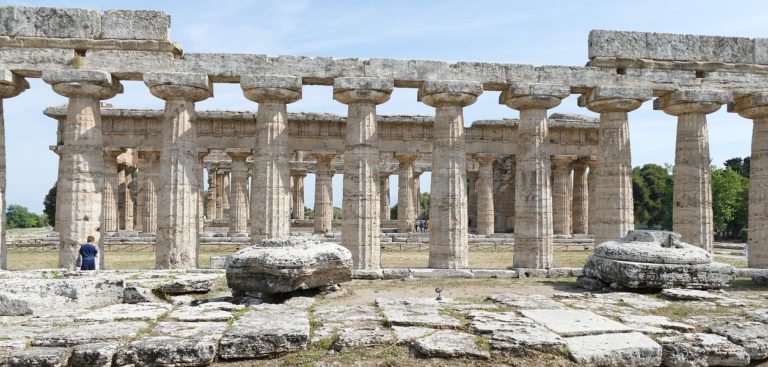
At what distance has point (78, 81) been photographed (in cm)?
1600

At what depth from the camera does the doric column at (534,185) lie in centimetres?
1764

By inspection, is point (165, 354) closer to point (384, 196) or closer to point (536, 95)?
point (536, 95)

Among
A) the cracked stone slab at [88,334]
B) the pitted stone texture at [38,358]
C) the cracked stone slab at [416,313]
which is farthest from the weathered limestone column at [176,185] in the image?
the pitted stone texture at [38,358]

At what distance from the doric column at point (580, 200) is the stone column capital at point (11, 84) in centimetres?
2935

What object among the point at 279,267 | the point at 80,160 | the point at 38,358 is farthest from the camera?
the point at 80,160

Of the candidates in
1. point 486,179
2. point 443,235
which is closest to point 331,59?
point 443,235

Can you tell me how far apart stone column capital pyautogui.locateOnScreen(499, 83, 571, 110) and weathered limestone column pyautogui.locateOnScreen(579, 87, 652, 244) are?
1.18 metres

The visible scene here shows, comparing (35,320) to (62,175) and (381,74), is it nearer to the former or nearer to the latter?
(62,175)

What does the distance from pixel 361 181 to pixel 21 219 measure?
3262 inches

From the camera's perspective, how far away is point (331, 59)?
1703cm

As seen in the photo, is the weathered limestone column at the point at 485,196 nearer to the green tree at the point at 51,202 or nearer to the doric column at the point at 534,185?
the doric column at the point at 534,185

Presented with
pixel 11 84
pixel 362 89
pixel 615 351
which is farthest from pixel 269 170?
pixel 615 351

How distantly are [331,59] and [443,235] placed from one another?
6.30 m

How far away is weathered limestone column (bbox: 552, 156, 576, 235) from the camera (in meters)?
33.7
